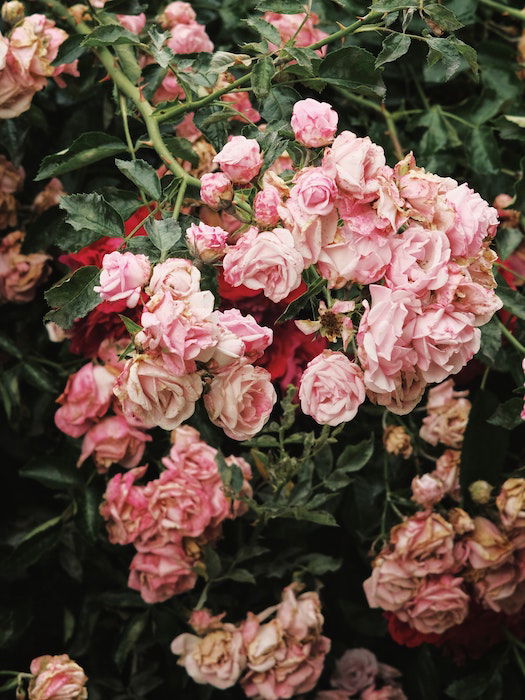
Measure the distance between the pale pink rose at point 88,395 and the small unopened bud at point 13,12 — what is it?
428mm

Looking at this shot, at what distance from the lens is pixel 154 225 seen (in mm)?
723

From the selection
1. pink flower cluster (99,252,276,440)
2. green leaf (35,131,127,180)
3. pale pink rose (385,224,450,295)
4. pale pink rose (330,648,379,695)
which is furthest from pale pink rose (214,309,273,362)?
pale pink rose (330,648,379,695)

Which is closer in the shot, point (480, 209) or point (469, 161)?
point (480, 209)

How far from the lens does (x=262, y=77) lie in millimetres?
→ 789

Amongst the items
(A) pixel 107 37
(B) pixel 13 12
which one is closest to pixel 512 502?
(A) pixel 107 37

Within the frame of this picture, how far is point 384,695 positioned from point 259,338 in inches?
29.3

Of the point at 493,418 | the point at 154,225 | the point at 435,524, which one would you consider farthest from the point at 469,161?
the point at 154,225

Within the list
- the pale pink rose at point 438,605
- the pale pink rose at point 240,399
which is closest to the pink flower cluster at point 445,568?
the pale pink rose at point 438,605

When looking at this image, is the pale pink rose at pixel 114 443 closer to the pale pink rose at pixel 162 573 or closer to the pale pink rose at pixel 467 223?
the pale pink rose at pixel 162 573

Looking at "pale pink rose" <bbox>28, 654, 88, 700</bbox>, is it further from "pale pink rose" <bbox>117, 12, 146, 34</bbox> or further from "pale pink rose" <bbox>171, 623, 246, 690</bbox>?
"pale pink rose" <bbox>117, 12, 146, 34</bbox>

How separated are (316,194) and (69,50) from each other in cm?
51

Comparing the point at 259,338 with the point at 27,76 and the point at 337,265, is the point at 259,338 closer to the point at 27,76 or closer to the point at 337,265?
the point at 337,265

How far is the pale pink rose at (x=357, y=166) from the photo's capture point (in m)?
0.66

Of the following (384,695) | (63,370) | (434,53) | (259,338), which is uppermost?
(434,53)
